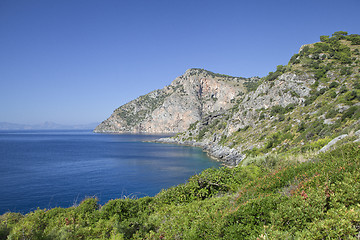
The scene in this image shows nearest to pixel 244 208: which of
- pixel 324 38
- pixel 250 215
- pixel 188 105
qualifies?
pixel 250 215

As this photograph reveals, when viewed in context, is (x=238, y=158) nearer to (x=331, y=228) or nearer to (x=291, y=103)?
(x=291, y=103)

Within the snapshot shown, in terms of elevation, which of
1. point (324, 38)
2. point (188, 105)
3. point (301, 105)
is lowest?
point (301, 105)

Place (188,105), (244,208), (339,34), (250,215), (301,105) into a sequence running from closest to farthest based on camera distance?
(250,215), (244,208), (301,105), (339,34), (188,105)

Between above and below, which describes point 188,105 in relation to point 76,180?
above

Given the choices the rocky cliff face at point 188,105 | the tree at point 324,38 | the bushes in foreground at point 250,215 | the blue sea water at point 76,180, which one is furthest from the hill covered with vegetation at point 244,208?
the rocky cliff face at point 188,105

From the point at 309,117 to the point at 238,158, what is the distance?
15305mm

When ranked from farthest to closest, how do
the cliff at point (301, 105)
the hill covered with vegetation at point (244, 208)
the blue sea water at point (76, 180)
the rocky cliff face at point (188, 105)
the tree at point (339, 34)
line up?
1. the rocky cliff face at point (188, 105)
2. the tree at point (339, 34)
3. the cliff at point (301, 105)
4. the blue sea water at point (76, 180)
5. the hill covered with vegetation at point (244, 208)

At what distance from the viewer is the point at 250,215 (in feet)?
17.2

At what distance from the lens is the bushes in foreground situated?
4.27m

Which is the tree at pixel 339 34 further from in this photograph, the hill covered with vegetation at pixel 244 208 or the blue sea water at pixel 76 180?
the blue sea water at pixel 76 180

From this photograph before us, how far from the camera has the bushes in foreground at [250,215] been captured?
4.27 metres

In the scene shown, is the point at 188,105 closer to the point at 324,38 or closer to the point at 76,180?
the point at 324,38

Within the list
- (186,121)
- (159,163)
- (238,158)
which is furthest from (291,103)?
(186,121)

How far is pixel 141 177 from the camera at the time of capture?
39000mm
